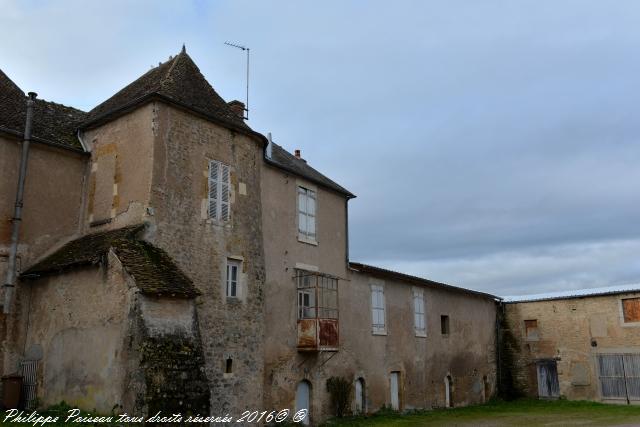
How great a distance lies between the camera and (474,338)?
81.7 feet

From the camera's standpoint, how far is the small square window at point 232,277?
1421 cm

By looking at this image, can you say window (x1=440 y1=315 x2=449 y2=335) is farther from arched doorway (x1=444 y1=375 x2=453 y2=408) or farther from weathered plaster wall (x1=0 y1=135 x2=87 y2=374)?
weathered plaster wall (x1=0 y1=135 x2=87 y2=374)

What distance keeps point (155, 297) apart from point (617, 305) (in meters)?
19.7

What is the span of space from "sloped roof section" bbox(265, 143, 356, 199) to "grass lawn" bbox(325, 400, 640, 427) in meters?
7.09

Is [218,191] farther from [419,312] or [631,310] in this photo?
[631,310]

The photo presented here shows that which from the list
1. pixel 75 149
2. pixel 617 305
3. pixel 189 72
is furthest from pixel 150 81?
pixel 617 305

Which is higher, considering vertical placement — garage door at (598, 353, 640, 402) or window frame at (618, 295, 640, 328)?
window frame at (618, 295, 640, 328)

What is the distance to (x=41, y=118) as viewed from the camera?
15.2m

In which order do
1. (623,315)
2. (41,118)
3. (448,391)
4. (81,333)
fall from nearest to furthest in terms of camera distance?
(81,333) < (41,118) < (448,391) < (623,315)

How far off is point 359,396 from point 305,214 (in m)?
5.95

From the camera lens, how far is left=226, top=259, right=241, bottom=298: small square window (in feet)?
46.6

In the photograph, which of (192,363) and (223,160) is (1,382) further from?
(223,160)

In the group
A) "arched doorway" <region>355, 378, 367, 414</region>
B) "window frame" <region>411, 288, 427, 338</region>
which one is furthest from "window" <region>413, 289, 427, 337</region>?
"arched doorway" <region>355, 378, 367, 414</region>

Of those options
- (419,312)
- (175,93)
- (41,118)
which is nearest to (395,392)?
(419,312)
